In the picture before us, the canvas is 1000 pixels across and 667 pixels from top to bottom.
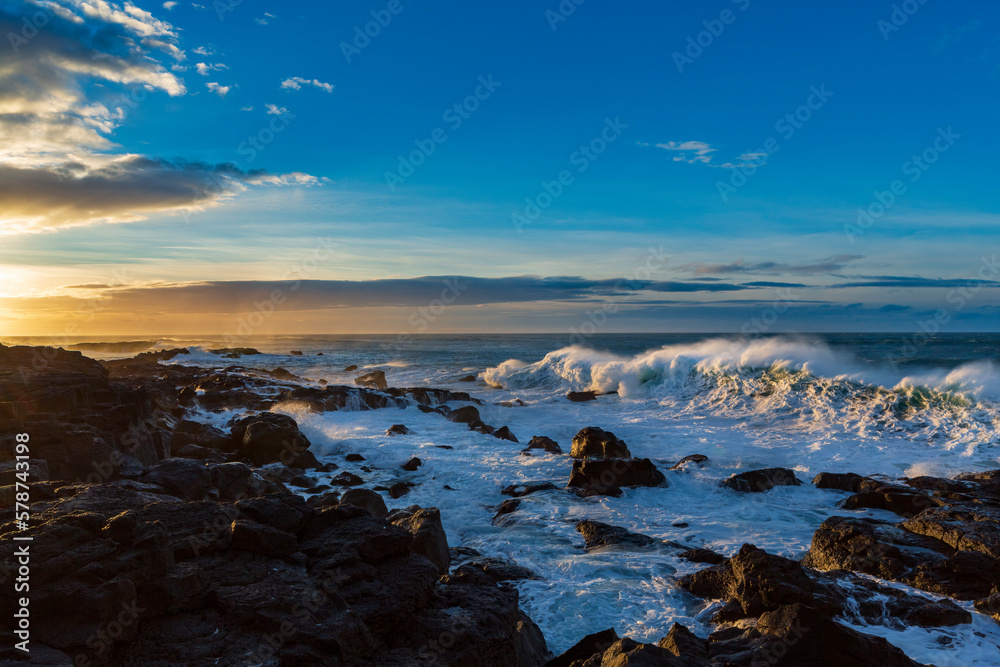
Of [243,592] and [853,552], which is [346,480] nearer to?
[243,592]

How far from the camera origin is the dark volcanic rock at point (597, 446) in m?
14.7

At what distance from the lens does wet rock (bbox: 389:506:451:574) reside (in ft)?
23.3

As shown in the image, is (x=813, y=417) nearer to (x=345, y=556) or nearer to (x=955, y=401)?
(x=955, y=401)

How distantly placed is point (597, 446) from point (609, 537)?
594 centimetres

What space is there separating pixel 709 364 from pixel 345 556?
25687 millimetres

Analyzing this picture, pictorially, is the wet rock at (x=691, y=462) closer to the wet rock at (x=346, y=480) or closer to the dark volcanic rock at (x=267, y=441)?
the wet rock at (x=346, y=480)

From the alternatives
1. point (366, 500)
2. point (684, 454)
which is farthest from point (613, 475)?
point (366, 500)

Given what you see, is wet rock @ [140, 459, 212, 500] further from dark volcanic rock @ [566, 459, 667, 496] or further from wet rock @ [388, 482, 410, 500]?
dark volcanic rock @ [566, 459, 667, 496]

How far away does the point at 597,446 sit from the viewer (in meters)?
14.9

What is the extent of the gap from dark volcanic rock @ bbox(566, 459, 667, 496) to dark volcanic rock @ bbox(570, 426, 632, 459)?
6.04ft

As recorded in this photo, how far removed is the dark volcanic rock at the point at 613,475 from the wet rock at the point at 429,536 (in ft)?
17.5

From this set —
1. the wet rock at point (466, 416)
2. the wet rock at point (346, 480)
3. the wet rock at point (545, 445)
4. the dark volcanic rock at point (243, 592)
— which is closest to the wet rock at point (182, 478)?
the dark volcanic rock at point (243, 592)

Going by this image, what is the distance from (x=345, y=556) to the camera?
529 cm

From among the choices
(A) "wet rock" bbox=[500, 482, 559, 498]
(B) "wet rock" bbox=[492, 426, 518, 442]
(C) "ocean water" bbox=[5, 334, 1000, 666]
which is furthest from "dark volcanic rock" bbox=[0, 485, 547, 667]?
(B) "wet rock" bbox=[492, 426, 518, 442]
